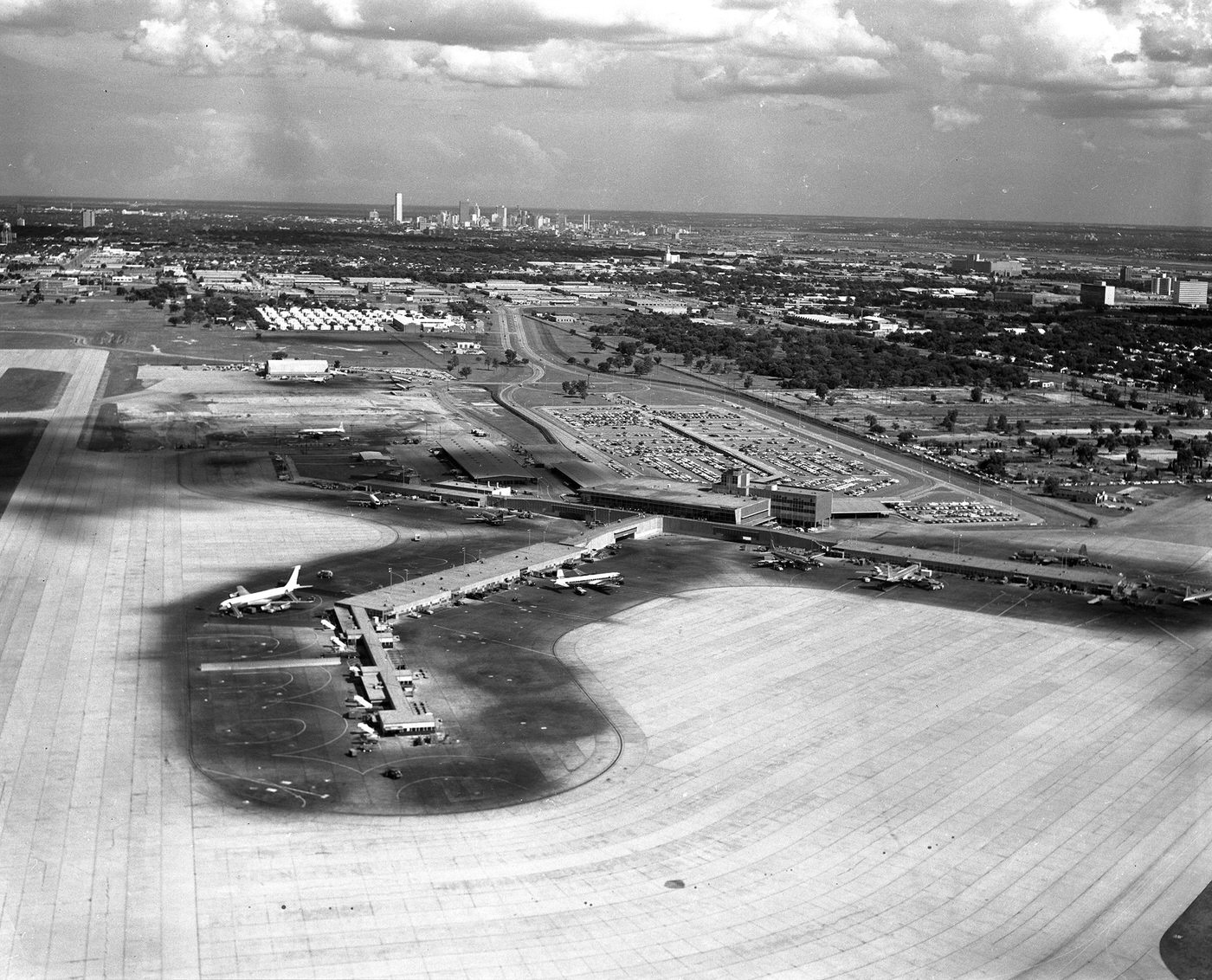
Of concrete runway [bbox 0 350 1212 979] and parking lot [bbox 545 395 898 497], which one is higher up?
parking lot [bbox 545 395 898 497]

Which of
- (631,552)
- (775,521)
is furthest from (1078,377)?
(631,552)

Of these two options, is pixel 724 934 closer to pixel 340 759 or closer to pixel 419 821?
pixel 419 821

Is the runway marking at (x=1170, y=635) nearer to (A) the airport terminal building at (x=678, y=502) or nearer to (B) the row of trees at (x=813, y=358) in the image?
(A) the airport terminal building at (x=678, y=502)

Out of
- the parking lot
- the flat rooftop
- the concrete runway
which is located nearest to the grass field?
the flat rooftop

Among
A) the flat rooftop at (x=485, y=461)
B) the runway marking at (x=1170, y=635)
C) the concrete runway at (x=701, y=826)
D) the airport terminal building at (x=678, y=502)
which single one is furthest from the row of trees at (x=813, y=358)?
the concrete runway at (x=701, y=826)

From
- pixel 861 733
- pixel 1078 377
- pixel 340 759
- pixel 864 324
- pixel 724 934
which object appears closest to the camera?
pixel 724 934

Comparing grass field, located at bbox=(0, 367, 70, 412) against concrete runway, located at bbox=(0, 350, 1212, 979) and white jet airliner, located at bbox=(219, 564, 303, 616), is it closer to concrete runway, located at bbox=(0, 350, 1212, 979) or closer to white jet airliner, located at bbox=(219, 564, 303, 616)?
concrete runway, located at bbox=(0, 350, 1212, 979)

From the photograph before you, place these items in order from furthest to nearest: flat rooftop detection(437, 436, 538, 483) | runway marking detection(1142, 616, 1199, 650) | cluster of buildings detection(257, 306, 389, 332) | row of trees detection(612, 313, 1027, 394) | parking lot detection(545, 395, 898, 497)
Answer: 1. cluster of buildings detection(257, 306, 389, 332)
2. row of trees detection(612, 313, 1027, 394)
3. parking lot detection(545, 395, 898, 497)
4. flat rooftop detection(437, 436, 538, 483)
5. runway marking detection(1142, 616, 1199, 650)

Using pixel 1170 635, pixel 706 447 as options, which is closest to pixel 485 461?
pixel 706 447
